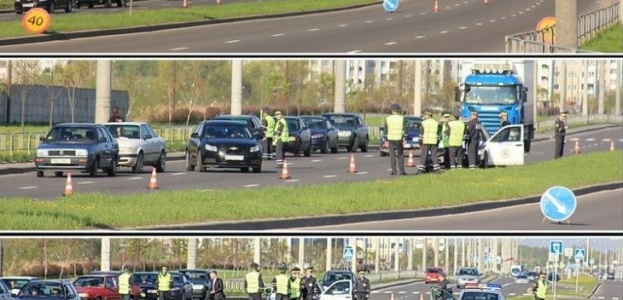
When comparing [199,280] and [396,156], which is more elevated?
[396,156]

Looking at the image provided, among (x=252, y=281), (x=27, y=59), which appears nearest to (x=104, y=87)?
(x=27, y=59)

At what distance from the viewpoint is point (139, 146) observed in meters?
38.8

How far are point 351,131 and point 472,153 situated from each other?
7.77 ft

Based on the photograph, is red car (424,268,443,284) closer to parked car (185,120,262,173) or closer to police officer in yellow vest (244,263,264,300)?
police officer in yellow vest (244,263,264,300)

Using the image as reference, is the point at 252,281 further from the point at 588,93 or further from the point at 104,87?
the point at 588,93

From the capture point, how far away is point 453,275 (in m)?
53.8

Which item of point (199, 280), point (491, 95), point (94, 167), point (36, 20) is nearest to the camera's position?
point (94, 167)

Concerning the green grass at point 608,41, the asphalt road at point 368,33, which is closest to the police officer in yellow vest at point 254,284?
the asphalt road at point 368,33

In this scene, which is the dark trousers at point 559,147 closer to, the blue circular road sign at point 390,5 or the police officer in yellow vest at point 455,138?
the police officer in yellow vest at point 455,138

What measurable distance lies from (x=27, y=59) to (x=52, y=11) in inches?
105

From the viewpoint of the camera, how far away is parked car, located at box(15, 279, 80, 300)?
35.0 metres

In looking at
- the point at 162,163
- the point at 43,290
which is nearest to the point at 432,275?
the point at 162,163

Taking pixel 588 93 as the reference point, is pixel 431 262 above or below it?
below

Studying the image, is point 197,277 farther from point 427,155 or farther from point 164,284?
point 427,155
